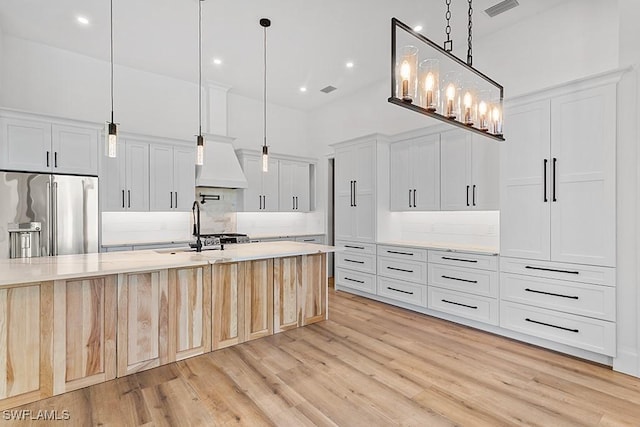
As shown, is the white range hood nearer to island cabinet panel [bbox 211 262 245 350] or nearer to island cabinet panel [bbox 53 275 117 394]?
island cabinet panel [bbox 211 262 245 350]

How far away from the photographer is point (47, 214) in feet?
12.9

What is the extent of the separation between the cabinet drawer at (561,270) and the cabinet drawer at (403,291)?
3.68 ft

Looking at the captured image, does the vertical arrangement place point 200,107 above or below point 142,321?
above

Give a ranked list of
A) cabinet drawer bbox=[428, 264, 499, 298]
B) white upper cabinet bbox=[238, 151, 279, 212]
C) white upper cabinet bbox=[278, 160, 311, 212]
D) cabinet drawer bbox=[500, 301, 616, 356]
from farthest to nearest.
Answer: white upper cabinet bbox=[278, 160, 311, 212] < white upper cabinet bbox=[238, 151, 279, 212] < cabinet drawer bbox=[428, 264, 499, 298] < cabinet drawer bbox=[500, 301, 616, 356]

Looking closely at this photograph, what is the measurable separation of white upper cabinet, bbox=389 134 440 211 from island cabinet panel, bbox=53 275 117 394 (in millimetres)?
3804

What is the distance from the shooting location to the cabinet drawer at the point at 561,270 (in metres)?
2.86

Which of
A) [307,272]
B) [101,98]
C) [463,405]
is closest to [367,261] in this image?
[307,272]

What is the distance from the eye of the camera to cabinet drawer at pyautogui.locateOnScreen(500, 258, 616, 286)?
286 cm

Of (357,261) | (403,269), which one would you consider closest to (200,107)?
(357,261)

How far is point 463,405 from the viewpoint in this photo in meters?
2.30

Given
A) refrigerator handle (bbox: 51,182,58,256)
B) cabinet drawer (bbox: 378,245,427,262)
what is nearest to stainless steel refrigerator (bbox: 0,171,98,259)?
refrigerator handle (bbox: 51,182,58,256)

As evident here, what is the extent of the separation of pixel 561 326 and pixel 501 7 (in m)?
3.34

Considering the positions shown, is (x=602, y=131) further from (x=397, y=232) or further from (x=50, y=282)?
(x=50, y=282)

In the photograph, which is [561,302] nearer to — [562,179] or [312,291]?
[562,179]
